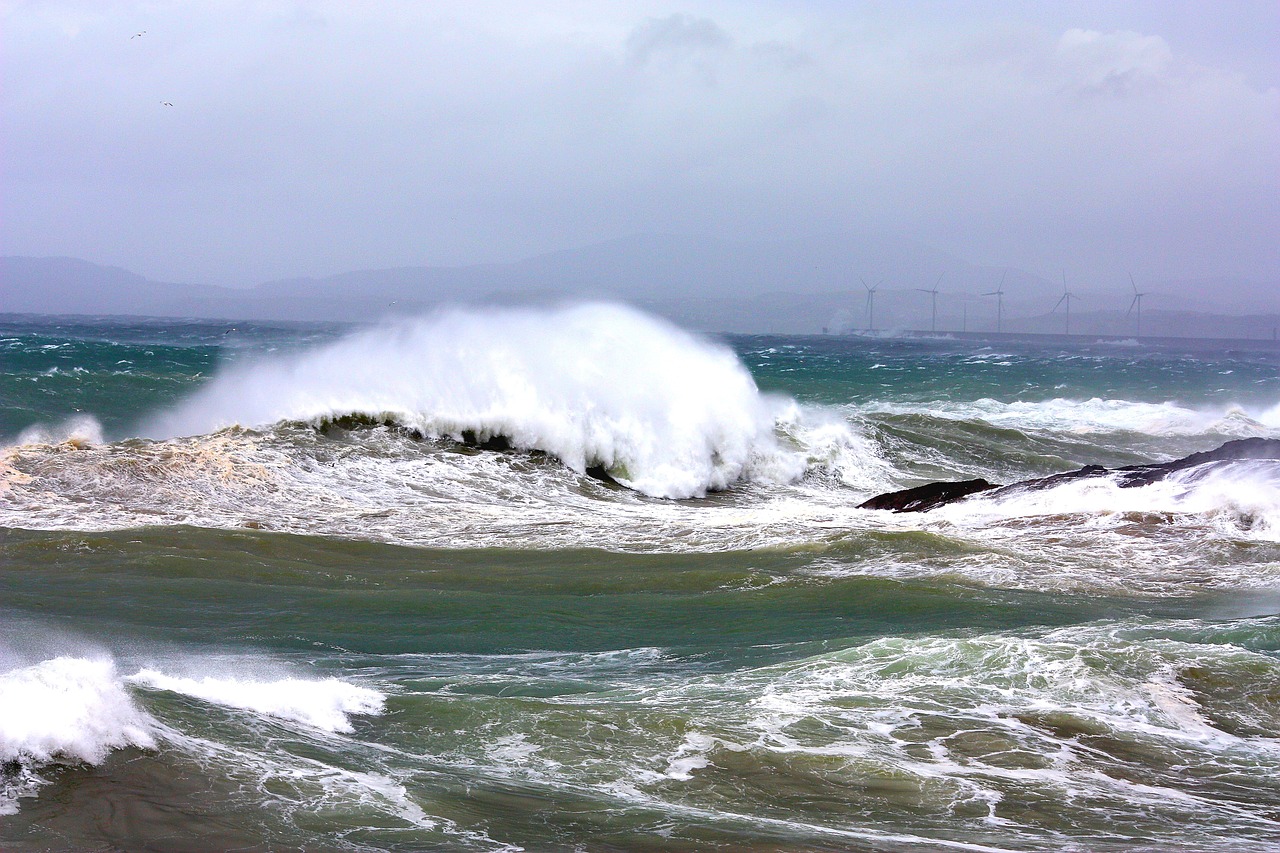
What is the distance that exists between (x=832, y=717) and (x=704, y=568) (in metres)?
5.19

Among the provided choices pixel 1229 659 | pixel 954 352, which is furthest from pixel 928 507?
pixel 954 352

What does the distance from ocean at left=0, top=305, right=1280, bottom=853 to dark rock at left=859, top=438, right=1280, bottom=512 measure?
46 centimetres

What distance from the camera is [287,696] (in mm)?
7590

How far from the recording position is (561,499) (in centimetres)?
1819

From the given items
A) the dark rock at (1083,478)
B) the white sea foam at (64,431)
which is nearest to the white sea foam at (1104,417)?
the dark rock at (1083,478)

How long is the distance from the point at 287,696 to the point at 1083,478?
41.0 feet

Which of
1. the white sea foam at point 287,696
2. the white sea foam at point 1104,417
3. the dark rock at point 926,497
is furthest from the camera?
the white sea foam at point 1104,417

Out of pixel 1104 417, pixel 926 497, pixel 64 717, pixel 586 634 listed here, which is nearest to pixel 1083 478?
pixel 926 497

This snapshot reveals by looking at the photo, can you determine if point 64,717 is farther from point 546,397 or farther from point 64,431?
point 64,431

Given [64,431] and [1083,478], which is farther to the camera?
[64,431]

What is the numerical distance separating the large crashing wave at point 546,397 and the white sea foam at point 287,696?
12.8m

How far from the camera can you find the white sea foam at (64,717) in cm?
576

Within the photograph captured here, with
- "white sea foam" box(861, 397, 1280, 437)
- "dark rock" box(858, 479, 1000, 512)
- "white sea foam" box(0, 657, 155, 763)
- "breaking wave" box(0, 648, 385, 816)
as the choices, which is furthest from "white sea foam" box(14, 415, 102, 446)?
"white sea foam" box(861, 397, 1280, 437)

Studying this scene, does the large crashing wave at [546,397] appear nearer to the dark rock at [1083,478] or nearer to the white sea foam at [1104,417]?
the dark rock at [1083,478]
